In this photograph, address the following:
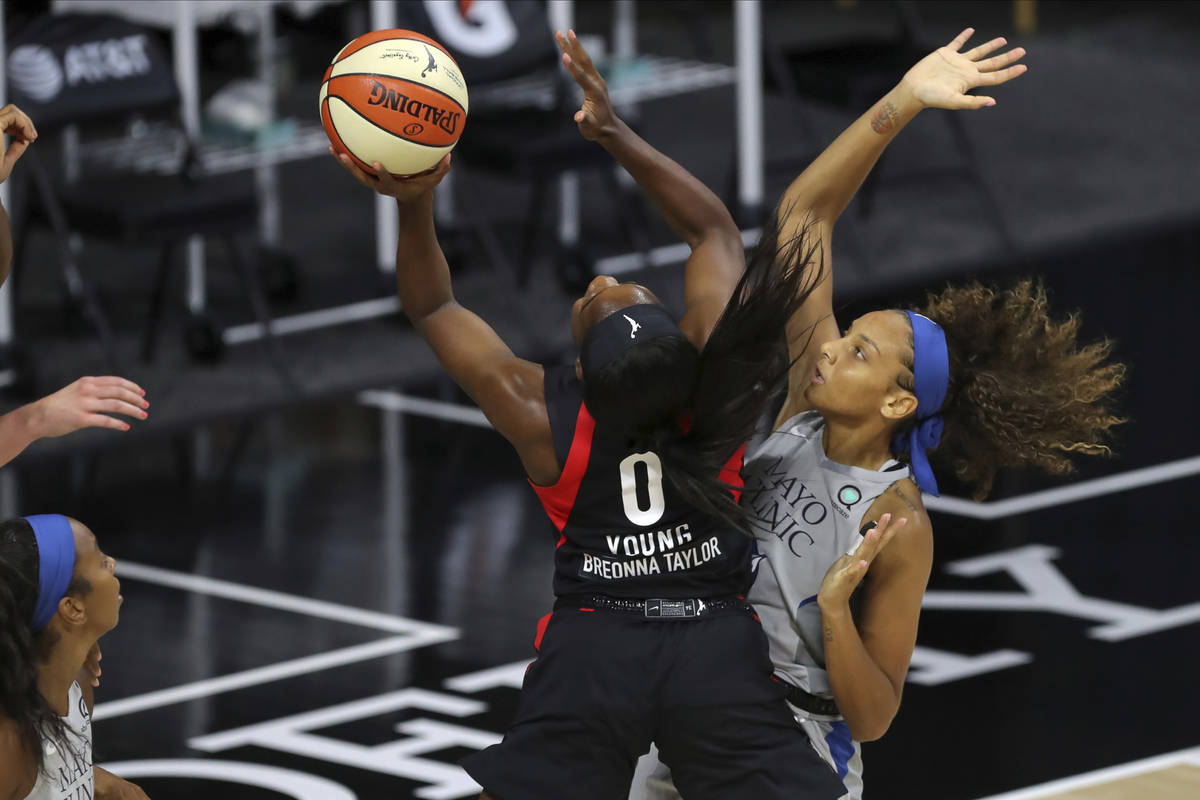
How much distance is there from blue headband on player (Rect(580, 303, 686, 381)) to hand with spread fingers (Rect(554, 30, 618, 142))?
15.7 inches

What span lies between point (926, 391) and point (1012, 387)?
0.53 feet

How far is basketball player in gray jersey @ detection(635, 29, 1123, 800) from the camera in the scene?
373 centimetres

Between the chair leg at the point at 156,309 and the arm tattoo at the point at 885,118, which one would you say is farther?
the chair leg at the point at 156,309

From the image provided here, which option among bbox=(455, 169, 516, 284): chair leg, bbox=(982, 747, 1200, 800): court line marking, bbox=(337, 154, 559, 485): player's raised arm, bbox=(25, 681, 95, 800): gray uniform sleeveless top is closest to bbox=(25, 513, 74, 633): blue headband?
bbox=(25, 681, 95, 800): gray uniform sleeveless top

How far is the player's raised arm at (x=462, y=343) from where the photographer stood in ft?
11.9

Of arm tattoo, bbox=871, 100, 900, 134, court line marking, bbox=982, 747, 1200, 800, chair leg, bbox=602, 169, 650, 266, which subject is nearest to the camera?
arm tattoo, bbox=871, 100, 900, 134

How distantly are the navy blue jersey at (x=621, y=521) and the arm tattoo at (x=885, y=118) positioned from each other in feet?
2.30

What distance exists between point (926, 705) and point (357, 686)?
4.93 feet

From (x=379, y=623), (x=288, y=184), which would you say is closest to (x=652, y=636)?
(x=379, y=623)

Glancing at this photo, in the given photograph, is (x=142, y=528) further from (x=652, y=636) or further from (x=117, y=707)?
(x=652, y=636)

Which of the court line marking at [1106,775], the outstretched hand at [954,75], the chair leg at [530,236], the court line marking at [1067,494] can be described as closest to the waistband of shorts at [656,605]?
the outstretched hand at [954,75]

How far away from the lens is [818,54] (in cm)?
949

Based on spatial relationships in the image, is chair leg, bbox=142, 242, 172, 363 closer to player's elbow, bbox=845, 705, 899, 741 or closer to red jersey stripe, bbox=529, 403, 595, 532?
red jersey stripe, bbox=529, 403, 595, 532

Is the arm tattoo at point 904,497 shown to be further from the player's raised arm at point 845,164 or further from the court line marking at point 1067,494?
the court line marking at point 1067,494
